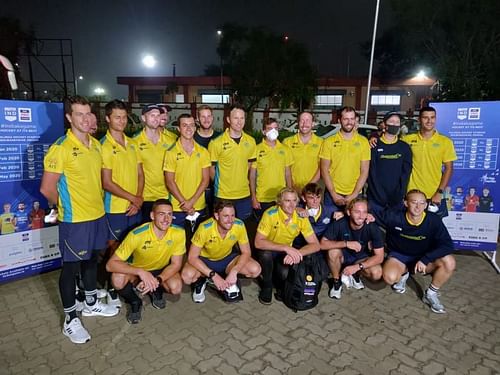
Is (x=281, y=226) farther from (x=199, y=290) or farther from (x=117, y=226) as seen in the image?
(x=117, y=226)

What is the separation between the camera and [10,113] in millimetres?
4199

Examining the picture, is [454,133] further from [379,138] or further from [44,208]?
[44,208]

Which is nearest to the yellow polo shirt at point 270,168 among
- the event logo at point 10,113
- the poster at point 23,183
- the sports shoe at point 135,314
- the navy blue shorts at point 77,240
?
the sports shoe at point 135,314

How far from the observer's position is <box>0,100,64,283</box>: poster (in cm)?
425

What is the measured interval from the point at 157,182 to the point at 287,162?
5.42ft

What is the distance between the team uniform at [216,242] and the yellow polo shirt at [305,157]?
1.28 meters

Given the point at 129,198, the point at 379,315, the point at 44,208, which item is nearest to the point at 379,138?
the point at 379,315

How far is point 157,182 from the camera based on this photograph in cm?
454

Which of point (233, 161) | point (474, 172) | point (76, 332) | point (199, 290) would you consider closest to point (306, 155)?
point (233, 161)

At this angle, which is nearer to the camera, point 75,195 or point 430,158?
point 75,195

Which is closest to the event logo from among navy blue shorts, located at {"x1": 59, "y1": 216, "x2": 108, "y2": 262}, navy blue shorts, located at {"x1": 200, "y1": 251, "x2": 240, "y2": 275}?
navy blue shorts, located at {"x1": 59, "y1": 216, "x2": 108, "y2": 262}

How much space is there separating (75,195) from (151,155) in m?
1.25

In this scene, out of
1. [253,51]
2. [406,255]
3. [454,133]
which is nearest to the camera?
[406,255]

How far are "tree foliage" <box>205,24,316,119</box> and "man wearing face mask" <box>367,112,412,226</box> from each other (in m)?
22.2
